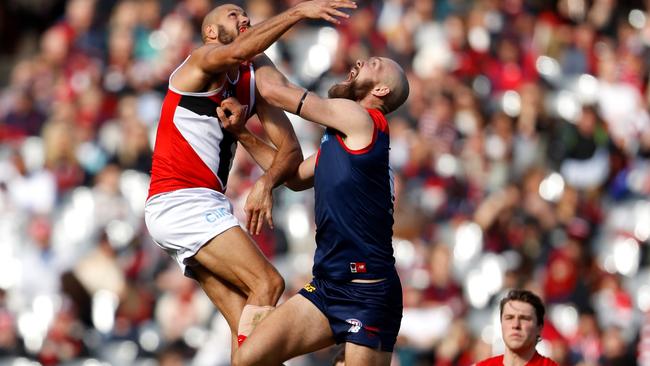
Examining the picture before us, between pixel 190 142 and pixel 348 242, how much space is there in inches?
44.6

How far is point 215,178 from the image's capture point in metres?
8.47

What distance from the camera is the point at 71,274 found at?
14844 millimetres

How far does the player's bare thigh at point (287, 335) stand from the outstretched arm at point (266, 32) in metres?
1.43

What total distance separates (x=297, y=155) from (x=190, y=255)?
0.92 metres

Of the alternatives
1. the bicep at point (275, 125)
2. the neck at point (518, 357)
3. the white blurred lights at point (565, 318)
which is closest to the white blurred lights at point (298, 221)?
the white blurred lights at point (565, 318)

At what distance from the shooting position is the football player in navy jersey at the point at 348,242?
7988 mm

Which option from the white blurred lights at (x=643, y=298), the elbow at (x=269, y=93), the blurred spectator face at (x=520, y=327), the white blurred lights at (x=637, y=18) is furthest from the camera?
the white blurred lights at (x=637, y=18)

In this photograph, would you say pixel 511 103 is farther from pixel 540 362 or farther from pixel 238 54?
pixel 238 54

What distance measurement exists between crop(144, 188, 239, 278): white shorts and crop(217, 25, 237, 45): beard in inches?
35.6

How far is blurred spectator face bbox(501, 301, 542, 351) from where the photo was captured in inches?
351

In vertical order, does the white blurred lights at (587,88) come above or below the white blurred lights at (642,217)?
above

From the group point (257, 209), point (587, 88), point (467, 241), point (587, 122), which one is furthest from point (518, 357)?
point (587, 88)

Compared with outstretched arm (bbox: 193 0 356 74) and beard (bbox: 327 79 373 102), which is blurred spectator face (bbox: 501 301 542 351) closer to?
beard (bbox: 327 79 373 102)

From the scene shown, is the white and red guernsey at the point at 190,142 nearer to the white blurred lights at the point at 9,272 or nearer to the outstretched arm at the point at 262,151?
the outstretched arm at the point at 262,151
